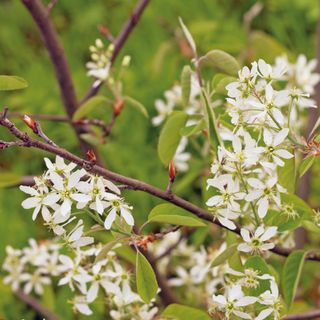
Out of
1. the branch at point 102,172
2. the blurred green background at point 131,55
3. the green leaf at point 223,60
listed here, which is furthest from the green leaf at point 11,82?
the blurred green background at point 131,55

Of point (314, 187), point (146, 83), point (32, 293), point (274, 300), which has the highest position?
point (274, 300)

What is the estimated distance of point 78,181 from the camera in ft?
2.92

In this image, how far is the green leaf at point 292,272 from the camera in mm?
1015

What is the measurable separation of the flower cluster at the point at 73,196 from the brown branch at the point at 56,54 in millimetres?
619

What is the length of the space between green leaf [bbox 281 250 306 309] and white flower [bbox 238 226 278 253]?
0.06 metres

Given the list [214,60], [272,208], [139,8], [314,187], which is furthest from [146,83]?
[272,208]

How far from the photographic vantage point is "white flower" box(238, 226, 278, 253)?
3.14 feet

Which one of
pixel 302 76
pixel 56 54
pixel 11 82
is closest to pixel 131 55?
pixel 302 76

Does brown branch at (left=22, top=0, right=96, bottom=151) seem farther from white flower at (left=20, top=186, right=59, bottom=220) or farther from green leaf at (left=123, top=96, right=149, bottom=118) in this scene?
white flower at (left=20, top=186, right=59, bottom=220)

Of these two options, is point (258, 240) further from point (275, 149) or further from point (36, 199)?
point (36, 199)

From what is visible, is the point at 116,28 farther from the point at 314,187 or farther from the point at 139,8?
the point at 139,8

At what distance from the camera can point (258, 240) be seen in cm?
96

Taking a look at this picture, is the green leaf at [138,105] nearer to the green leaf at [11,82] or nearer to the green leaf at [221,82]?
the green leaf at [221,82]

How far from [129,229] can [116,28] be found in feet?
Answer: 5.81
